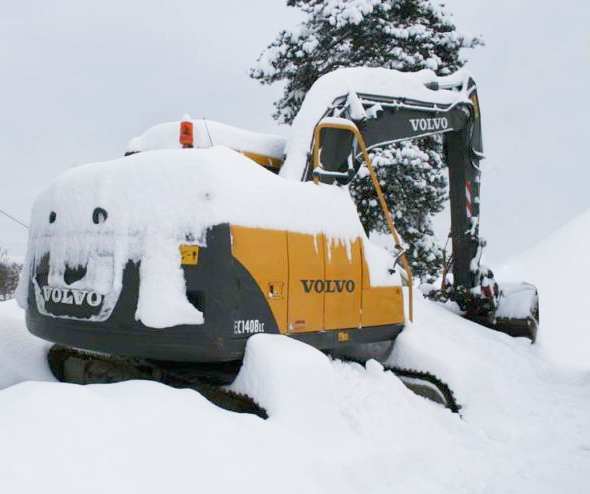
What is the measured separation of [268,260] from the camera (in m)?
3.92

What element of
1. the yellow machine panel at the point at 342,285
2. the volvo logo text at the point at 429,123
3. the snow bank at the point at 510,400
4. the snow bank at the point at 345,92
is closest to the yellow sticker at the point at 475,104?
the snow bank at the point at 345,92

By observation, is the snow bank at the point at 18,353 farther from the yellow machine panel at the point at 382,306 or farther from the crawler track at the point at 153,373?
the yellow machine panel at the point at 382,306

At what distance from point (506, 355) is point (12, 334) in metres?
5.49

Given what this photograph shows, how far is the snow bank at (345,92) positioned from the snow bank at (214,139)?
32 centimetres

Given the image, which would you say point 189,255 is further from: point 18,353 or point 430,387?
point 430,387

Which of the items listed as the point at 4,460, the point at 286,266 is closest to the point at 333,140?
the point at 286,266

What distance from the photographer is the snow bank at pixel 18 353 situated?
Answer: 4867 mm

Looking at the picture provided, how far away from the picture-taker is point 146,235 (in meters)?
3.70

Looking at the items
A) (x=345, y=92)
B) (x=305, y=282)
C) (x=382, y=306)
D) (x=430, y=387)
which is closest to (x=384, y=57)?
(x=345, y=92)

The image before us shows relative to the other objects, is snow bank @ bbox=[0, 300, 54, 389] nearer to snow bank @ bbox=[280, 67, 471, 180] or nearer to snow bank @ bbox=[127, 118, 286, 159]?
snow bank @ bbox=[127, 118, 286, 159]

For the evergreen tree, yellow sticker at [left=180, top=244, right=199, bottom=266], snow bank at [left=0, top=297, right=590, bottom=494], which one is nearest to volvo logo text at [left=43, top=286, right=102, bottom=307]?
yellow sticker at [left=180, top=244, right=199, bottom=266]

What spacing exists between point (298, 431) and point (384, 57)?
12313 millimetres

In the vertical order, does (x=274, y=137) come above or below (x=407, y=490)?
above

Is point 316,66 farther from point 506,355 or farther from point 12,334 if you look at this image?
point 12,334
